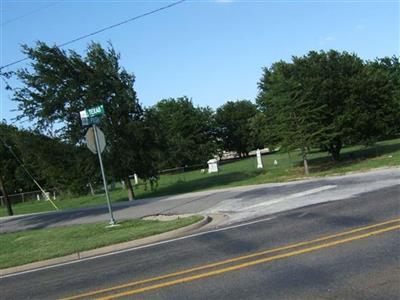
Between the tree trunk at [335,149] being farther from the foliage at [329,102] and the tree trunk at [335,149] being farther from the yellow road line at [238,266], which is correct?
the yellow road line at [238,266]

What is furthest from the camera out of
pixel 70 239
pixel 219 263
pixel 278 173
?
pixel 278 173

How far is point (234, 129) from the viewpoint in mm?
111500

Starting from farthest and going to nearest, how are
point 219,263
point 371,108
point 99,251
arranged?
point 371,108 → point 99,251 → point 219,263

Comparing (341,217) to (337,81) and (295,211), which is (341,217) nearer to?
(295,211)

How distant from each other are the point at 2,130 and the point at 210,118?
71.6 meters

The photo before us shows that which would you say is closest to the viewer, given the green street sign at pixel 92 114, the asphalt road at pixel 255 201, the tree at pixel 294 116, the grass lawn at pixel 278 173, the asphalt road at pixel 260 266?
the asphalt road at pixel 260 266

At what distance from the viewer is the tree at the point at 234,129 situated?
110 meters

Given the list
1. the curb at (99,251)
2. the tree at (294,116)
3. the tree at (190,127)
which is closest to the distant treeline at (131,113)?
the tree at (294,116)

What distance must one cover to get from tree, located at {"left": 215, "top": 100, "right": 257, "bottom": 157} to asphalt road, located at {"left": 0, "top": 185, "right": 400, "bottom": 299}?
97794 millimetres

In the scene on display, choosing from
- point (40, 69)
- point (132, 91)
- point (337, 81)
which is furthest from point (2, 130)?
point (337, 81)

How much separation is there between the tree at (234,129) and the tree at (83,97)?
3032 inches

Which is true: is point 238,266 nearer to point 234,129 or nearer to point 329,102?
point 329,102

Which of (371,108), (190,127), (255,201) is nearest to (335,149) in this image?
(371,108)

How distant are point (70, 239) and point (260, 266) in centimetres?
809
